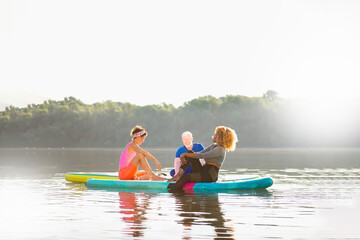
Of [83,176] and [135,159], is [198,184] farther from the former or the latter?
[83,176]

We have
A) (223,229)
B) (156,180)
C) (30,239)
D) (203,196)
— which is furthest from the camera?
(156,180)

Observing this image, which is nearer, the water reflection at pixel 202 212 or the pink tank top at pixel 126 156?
the water reflection at pixel 202 212

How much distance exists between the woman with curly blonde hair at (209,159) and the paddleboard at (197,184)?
0.16m

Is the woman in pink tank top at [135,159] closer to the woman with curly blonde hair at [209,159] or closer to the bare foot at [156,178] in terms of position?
the bare foot at [156,178]

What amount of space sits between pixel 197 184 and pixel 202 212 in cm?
343

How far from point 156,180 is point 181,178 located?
1155 mm

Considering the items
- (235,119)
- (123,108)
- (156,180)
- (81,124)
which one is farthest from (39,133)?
(156,180)

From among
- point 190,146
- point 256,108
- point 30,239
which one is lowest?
point 30,239

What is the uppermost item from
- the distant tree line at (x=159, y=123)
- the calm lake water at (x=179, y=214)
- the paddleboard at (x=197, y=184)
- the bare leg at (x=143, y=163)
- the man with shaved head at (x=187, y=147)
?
the distant tree line at (x=159, y=123)

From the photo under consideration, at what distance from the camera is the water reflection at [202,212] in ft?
27.5

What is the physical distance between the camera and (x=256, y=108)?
100 m

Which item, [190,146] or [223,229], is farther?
[190,146]

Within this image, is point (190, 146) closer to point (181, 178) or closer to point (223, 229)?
point (181, 178)

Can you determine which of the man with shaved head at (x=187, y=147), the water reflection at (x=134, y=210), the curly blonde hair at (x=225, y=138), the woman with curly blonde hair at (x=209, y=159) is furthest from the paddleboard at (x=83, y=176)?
the curly blonde hair at (x=225, y=138)
